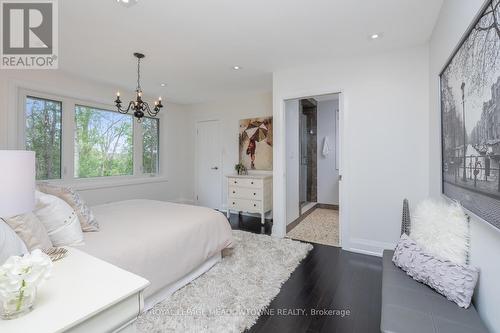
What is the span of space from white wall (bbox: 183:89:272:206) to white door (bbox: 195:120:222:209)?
125mm

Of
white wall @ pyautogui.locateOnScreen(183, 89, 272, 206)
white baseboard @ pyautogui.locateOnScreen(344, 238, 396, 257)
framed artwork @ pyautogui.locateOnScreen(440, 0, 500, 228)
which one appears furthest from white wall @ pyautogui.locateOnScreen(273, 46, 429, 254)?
white wall @ pyautogui.locateOnScreen(183, 89, 272, 206)

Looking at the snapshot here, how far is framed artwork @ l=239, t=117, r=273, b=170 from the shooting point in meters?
4.65

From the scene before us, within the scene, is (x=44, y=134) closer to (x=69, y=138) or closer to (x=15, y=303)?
(x=69, y=138)

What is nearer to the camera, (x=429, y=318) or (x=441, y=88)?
(x=429, y=318)

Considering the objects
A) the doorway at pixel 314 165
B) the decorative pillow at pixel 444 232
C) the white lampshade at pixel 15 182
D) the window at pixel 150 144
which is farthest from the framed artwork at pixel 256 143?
the white lampshade at pixel 15 182

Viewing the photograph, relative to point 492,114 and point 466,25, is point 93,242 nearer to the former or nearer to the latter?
point 492,114

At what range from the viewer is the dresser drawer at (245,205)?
4.26 m

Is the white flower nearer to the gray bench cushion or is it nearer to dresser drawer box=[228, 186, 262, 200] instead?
the gray bench cushion

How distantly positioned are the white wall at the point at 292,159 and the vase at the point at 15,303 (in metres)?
3.24

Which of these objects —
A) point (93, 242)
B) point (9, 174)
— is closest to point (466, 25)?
point (9, 174)

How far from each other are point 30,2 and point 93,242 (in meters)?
2.10

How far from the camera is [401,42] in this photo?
259cm
